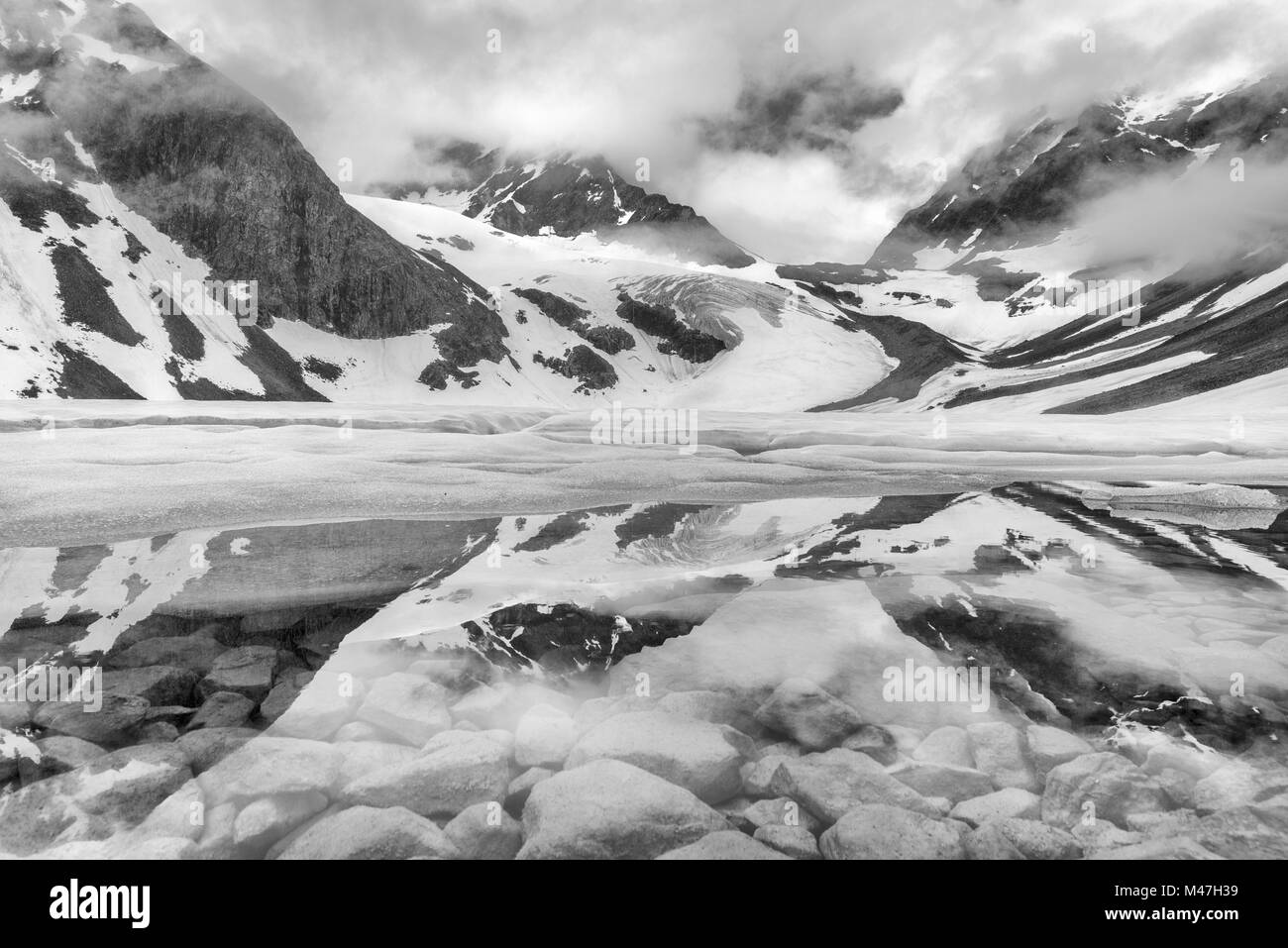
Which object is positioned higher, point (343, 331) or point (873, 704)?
point (343, 331)

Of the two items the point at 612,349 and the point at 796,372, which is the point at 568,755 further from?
the point at 612,349

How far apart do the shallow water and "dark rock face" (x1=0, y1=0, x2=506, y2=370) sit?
13074cm

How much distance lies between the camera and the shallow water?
393 centimetres

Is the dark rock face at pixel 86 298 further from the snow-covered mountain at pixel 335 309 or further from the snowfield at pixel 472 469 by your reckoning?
the snowfield at pixel 472 469

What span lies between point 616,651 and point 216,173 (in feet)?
484

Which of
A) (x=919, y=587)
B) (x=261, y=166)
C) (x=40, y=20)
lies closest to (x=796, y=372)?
(x=261, y=166)

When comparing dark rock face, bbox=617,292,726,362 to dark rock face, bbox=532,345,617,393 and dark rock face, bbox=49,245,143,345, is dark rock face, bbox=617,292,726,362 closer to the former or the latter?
dark rock face, bbox=532,345,617,393

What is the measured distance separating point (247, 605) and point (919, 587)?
24.4ft

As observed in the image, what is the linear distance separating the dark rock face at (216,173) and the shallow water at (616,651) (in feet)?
429

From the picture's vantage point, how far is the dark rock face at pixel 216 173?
385 ft

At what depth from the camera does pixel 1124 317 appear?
5285 inches

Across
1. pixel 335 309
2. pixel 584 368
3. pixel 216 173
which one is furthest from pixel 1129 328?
pixel 216 173

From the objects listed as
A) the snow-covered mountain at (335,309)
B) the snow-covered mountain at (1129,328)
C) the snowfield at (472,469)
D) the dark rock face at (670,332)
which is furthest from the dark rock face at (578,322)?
the snowfield at (472,469)

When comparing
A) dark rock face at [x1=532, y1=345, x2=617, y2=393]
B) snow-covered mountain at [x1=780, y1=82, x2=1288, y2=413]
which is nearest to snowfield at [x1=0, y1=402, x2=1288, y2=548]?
snow-covered mountain at [x1=780, y1=82, x2=1288, y2=413]
